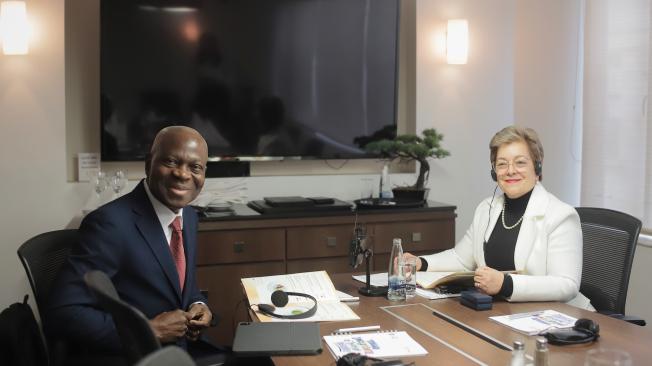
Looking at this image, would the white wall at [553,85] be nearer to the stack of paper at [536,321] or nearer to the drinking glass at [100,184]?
the stack of paper at [536,321]

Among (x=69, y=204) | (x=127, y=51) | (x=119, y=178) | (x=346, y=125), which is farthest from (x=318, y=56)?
(x=69, y=204)

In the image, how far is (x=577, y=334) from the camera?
1765mm

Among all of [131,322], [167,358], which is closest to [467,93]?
[131,322]

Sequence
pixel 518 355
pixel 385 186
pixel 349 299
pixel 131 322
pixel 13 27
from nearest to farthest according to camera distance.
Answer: pixel 131 322
pixel 518 355
pixel 349 299
pixel 13 27
pixel 385 186

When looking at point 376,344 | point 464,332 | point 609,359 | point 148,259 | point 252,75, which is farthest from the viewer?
point 252,75

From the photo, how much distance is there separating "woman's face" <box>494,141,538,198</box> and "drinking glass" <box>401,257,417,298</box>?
20.9 inches

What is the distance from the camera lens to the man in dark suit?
1917mm

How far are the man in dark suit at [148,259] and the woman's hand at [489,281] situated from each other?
36.7 inches

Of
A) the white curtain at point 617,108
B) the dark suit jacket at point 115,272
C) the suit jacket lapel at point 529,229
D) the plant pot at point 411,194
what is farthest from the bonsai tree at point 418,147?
the dark suit jacket at point 115,272

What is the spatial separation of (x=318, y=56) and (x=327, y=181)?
762 mm

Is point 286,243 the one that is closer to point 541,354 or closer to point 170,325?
point 170,325

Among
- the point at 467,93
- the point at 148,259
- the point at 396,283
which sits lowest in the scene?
the point at 396,283

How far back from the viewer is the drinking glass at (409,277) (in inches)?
88.1

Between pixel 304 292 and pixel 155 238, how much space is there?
0.55 metres
